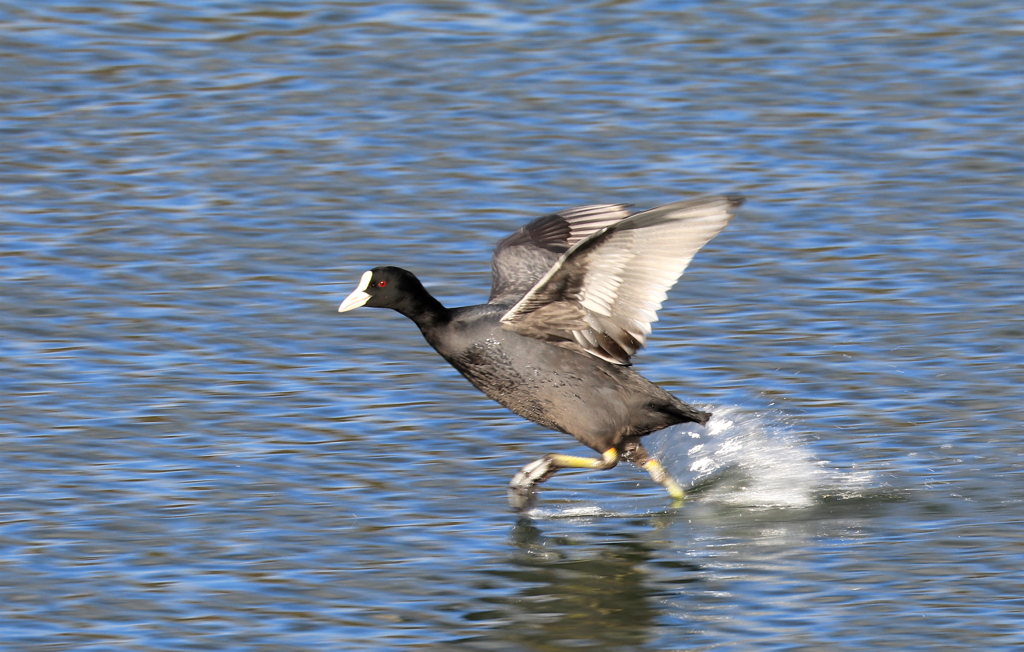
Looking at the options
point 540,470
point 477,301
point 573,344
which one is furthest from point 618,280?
point 477,301

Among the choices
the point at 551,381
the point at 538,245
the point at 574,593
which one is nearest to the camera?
the point at 574,593

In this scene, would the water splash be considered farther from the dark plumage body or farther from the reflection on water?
the reflection on water

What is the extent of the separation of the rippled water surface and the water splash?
0.02m

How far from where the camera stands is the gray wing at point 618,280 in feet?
25.8

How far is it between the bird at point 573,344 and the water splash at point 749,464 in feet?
1.38

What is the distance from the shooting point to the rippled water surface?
25.2ft

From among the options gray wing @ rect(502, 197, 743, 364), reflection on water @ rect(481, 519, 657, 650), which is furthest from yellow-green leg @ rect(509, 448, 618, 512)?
gray wing @ rect(502, 197, 743, 364)

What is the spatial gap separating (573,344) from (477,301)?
2832 mm

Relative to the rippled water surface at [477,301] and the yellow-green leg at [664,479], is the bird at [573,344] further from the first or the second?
the rippled water surface at [477,301]

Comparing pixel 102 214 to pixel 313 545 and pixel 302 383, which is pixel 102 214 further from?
pixel 313 545

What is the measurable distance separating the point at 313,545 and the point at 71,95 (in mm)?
9109

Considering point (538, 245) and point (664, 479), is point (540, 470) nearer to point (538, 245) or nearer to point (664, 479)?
point (664, 479)

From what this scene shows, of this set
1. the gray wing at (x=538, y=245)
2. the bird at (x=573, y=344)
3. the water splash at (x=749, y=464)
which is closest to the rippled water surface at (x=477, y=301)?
the water splash at (x=749, y=464)

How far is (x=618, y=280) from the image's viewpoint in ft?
27.3
